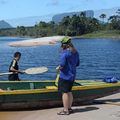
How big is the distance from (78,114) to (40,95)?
124 cm

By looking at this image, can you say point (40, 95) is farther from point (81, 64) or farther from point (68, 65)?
point (81, 64)

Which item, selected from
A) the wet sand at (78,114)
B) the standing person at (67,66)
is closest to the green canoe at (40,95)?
the wet sand at (78,114)

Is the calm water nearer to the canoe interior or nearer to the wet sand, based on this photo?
the canoe interior

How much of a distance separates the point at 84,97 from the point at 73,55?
1957 millimetres

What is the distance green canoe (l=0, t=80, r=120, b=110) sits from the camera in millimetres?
6773

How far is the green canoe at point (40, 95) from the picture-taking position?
22.2 feet

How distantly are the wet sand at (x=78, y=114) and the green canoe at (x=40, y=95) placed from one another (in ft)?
0.66

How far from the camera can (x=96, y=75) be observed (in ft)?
59.1

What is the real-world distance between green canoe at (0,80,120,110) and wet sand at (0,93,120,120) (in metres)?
0.20

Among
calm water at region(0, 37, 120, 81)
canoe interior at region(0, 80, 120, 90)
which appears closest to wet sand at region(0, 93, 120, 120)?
canoe interior at region(0, 80, 120, 90)

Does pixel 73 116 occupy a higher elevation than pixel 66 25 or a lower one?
lower

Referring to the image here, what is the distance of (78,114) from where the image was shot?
6.52 metres

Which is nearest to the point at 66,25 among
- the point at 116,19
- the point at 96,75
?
the point at 116,19

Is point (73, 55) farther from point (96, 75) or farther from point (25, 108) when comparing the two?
point (96, 75)
